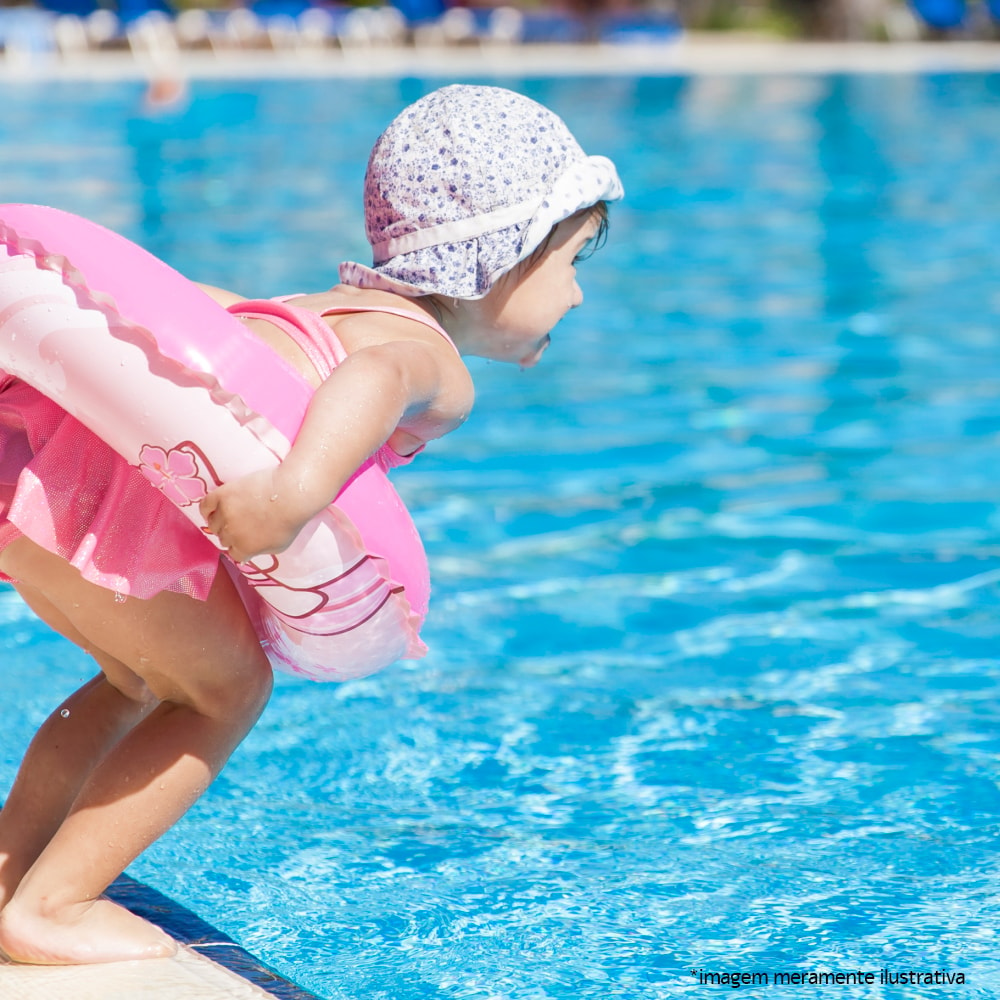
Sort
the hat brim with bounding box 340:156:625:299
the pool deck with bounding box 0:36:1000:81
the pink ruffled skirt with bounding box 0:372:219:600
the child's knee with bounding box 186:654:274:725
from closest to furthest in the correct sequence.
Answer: the pink ruffled skirt with bounding box 0:372:219:600
the child's knee with bounding box 186:654:274:725
the hat brim with bounding box 340:156:625:299
the pool deck with bounding box 0:36:1000:81

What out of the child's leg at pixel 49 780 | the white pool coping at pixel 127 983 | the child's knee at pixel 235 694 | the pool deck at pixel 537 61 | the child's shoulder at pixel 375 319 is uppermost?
the pool deck at pixel 537 61

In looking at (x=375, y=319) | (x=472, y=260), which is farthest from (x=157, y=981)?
(x=472, y=260)

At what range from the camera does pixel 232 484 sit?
6.59 ft

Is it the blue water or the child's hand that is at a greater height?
the blue water

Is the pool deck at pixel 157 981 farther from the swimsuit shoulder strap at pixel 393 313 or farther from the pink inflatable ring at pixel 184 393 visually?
the swimsuit shoulder strap at pixel 393 313

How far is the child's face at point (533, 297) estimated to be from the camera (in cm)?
246

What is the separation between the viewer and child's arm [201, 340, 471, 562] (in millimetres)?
1986

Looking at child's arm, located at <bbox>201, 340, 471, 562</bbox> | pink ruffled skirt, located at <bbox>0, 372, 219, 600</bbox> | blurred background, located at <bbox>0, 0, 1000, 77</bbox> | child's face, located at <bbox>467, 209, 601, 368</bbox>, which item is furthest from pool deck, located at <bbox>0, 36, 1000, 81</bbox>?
child's arm, located at <bbox>201, 340, 471, 562</bbox>

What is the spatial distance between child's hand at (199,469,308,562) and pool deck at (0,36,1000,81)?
22146 mm

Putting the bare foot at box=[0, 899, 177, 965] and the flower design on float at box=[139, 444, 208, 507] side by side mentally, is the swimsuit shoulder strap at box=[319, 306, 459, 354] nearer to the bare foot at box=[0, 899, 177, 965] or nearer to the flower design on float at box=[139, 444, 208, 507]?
the flower design on float at box=[139, 444, 208, 507]

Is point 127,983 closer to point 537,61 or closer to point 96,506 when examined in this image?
point 96,506

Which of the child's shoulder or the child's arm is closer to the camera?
the child's arm

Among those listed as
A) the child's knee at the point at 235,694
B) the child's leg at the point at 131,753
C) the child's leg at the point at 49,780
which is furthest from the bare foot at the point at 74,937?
the child's knee at the point at 235,694

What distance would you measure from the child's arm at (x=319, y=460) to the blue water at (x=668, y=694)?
902 mm
